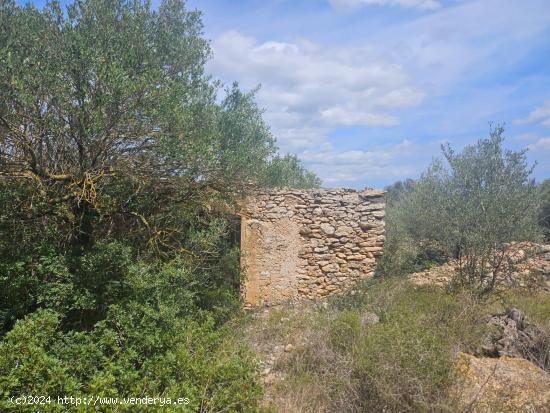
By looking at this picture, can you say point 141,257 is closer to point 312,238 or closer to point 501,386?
point 312,238

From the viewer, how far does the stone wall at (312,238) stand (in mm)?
8055

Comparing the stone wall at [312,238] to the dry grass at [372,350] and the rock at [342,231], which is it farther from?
the dry grass at [372,350]

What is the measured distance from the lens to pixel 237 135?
6898mm

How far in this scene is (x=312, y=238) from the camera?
840cm

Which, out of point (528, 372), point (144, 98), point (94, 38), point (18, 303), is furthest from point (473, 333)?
→ point (94, 38)

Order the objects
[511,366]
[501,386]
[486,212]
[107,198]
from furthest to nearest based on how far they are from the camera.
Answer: [486,212], [107,198], [511,366], [501,386]

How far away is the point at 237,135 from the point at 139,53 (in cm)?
219

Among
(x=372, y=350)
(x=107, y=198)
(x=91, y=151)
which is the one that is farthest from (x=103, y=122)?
(x=372, y=350)

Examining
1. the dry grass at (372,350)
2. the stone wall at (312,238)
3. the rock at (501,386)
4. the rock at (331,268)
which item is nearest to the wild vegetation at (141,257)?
the dry grass at (372,350)

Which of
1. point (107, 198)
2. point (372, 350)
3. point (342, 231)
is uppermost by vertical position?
point (107, 198)

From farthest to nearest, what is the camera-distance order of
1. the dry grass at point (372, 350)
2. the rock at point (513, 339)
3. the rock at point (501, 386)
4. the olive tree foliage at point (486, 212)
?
1. the olive tree foliage at point (486, 212)
2. the rock at point (513, 339)
3. the dry grass at point (372, 350)
4. the rock at point (501, 386)

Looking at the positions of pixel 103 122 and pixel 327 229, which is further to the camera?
pixel 327 229

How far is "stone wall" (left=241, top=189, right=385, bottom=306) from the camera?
8055 millimetres

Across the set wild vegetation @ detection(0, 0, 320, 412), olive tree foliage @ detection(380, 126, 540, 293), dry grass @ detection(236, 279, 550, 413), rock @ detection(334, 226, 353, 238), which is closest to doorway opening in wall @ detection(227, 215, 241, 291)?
Answer: dry grass @ detection(236, 279, 550, 413)
